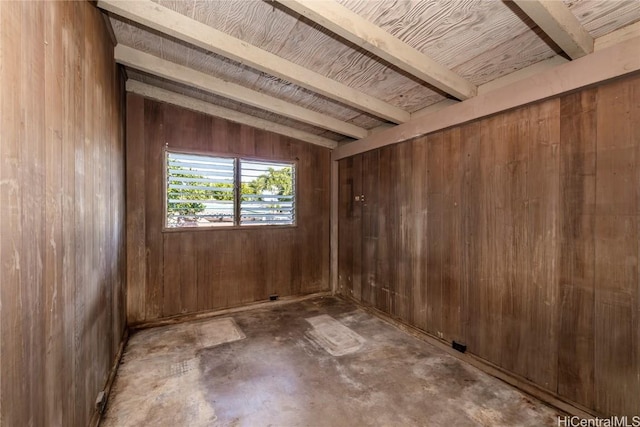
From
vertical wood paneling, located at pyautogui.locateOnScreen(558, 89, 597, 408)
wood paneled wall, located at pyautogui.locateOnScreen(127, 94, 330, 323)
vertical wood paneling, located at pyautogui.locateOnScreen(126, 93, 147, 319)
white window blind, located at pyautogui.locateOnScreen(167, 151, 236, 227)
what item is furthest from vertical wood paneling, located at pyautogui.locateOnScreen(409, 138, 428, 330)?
vertical wood paneling, located at pyautogui.locateOnScreen(126, 93, 147, 319)

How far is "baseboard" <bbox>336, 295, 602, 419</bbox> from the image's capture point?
1675 mm

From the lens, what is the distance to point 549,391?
70.7 inches

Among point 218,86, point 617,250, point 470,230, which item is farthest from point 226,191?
point 617,250

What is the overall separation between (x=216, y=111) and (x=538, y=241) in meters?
3.36

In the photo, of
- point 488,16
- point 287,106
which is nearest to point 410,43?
point 488,16

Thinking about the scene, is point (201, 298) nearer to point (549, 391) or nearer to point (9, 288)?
Answer: point (9, 288)

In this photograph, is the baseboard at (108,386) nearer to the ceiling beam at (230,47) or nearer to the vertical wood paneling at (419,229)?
the ceiling beam at (230,47)

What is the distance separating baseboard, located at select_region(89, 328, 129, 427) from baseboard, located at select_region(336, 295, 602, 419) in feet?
8.32

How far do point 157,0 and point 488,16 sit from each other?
1.92m

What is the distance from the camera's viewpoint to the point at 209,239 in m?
3.29

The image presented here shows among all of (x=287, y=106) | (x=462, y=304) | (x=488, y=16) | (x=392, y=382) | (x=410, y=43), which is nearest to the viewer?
(x=488, y=16)

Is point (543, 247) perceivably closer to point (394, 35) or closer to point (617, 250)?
point (617, 250)

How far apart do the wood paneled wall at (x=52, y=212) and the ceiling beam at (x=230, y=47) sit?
0.26 metres

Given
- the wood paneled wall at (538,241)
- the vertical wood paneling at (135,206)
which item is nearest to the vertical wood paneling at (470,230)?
the wood paneled wall at (538,241)
